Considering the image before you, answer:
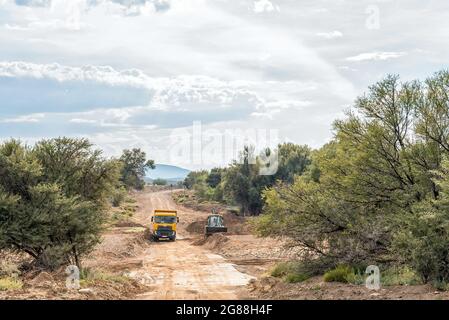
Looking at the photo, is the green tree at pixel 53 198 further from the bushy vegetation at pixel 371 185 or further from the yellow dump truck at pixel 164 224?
the yellow dump truck at pixel 164 224

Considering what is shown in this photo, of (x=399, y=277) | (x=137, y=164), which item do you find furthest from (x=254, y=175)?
(x=137, y=164)

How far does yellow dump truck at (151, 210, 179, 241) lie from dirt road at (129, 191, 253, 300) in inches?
227

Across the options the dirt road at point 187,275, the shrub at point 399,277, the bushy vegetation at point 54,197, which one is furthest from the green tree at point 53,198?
the shrub at point 399,277

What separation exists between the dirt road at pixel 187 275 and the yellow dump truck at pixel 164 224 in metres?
5.78

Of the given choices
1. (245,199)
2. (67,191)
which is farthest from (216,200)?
(67,191)

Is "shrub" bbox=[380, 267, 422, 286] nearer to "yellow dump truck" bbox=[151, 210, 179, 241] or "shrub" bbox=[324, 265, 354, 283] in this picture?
"shrub" bbox=[324, 265, 354, 283]

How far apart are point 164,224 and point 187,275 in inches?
1040

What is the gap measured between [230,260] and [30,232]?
16349mm

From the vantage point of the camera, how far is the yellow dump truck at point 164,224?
173 feet

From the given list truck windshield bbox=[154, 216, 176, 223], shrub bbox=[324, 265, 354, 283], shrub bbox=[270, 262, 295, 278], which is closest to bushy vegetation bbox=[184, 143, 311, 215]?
truck windshield bbox=[154, 216, 176, 223]

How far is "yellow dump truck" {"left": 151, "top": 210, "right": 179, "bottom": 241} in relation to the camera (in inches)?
2071

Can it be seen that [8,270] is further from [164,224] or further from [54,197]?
[164,224]
